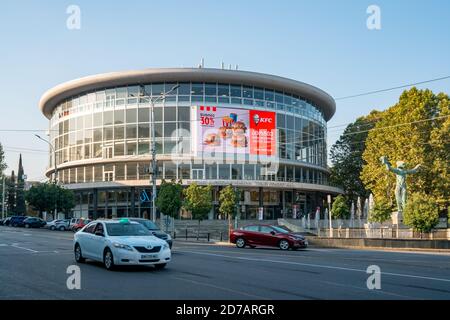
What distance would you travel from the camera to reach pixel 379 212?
43.1 m

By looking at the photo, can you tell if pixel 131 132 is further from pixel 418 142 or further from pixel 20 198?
pixel 20 198

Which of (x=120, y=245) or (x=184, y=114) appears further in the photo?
(x=184, y=114)

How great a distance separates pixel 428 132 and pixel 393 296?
4706cm

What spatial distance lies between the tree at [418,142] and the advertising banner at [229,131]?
1482cm

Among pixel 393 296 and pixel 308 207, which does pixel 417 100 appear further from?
pixel 393 296

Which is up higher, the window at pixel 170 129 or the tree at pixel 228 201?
the window at pixel 170 129

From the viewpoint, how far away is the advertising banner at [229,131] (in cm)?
6400

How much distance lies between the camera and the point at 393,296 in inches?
425

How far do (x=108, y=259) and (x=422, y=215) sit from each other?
23253mm

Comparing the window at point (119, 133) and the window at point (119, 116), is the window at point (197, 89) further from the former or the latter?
the window at point (119, 133)

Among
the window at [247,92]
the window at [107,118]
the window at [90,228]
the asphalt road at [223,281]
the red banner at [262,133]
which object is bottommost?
the asphalt road at [223,281]

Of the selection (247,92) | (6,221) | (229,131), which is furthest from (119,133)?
(6,221)


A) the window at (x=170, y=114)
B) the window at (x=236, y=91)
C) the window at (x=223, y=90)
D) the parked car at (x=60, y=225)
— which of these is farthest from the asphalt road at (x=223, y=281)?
the window at (x=236, y=91)
